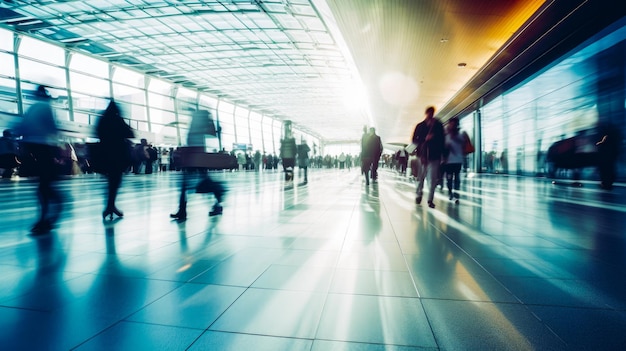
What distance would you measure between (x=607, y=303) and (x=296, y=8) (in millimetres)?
15511

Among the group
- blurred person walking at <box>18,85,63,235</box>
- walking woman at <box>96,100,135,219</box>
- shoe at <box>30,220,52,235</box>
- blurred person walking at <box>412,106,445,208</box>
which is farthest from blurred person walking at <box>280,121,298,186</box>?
shoe at <box>30,220,52,235</box>

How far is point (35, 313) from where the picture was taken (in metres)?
1.54

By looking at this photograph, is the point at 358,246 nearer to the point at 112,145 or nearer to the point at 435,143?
the point at 435,143

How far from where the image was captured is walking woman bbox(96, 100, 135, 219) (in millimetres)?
4211

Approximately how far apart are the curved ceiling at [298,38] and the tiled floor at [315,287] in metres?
8.85

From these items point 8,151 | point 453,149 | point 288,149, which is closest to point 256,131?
point 8,151

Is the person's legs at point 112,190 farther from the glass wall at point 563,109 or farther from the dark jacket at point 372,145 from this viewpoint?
the glass wall at point 563,109

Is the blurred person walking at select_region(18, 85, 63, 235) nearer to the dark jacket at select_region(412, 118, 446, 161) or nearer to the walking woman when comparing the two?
the walking woman

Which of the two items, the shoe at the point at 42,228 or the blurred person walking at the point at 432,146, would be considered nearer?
the shoe at the point at 42,228

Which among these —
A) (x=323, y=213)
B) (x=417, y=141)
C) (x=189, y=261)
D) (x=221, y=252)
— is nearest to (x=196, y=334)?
(x=189, y=261)

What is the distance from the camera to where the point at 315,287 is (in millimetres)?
1860

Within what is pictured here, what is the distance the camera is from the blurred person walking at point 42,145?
12.4 feet

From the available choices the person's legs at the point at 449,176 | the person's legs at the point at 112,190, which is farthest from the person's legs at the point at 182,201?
the person's legs at the point at 449,176

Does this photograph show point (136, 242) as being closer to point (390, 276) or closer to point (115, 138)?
point (115, 138)
